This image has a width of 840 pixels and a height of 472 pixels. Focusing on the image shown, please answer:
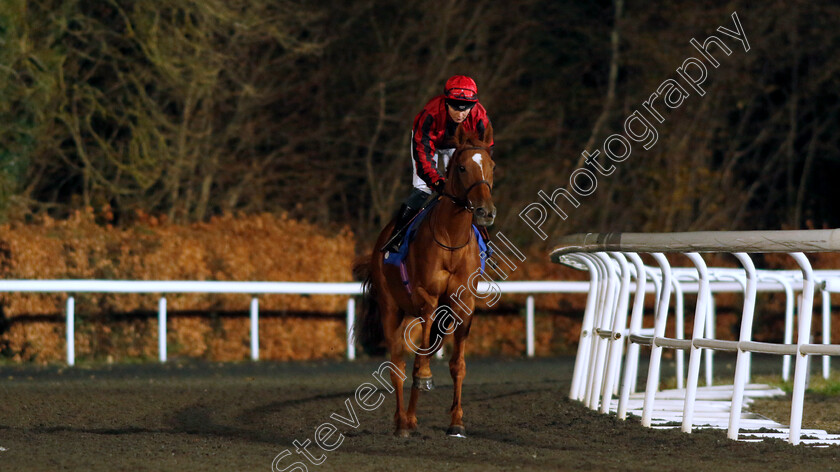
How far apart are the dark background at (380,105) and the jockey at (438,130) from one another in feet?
25.7

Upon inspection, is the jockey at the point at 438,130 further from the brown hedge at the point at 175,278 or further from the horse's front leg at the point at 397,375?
the brown hedge at the point at 175,278

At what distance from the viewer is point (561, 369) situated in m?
12.8

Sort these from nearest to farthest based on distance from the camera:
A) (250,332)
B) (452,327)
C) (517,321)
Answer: (452,327)
(250,332)
(517,321)

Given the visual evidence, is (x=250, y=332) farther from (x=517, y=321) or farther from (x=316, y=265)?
(x=517, y=321)

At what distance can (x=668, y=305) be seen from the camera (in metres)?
7.35

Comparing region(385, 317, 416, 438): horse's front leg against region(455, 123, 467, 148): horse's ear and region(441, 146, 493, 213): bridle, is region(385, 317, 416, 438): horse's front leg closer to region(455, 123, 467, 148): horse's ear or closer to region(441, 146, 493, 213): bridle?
region(441, 146, 493, 213): bridle

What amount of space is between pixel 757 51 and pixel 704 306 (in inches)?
692

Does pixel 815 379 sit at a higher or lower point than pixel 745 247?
lower

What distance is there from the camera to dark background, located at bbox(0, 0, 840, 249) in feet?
51.9

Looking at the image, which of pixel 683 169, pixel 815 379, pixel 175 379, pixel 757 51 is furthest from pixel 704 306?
pixel 757 51

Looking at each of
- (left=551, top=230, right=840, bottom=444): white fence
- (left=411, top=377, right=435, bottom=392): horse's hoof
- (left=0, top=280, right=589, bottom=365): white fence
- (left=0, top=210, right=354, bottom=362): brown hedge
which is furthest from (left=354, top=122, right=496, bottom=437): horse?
(left=0, top=210, right=354, bottom=362): brown hedge

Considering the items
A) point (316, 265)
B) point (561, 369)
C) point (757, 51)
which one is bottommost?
point (561, 369)

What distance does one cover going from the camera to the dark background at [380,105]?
15.8m

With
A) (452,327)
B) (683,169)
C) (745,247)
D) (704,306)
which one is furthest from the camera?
(683,169)
